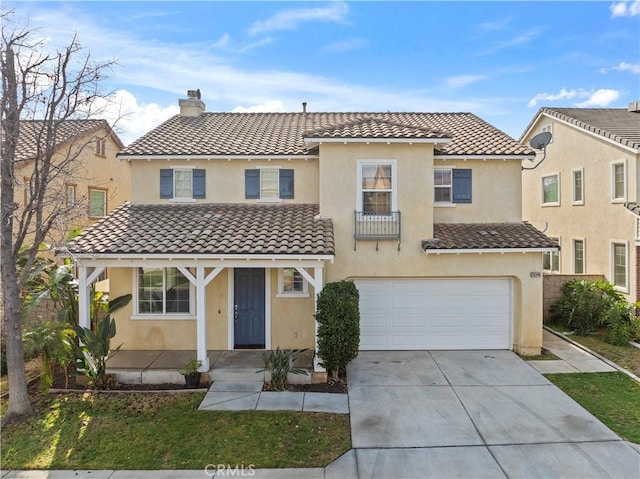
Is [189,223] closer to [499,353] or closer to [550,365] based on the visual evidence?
[499,353]

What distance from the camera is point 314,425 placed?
8.00 metres

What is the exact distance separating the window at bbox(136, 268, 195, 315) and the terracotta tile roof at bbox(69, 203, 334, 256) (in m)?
1.48

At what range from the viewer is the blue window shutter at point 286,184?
13617 millimetres

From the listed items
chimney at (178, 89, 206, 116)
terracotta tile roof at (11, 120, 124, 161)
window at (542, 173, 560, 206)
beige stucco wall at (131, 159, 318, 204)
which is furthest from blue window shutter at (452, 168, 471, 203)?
chimney at (178, 89, 206, 116)

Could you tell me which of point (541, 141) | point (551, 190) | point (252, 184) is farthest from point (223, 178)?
point (551, 190)

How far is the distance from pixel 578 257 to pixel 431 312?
393 inches

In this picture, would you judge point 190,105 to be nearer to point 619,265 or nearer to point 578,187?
point 578,187

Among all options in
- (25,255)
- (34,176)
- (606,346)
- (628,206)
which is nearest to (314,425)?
(34,176)

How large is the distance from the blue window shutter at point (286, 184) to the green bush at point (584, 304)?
1071 centimetres

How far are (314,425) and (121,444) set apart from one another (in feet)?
11.8

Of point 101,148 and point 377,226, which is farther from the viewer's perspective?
point 101,148

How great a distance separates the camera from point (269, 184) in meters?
13.7

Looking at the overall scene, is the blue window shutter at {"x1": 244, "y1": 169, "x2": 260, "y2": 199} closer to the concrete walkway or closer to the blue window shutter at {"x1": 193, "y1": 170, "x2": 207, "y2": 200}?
the blue window shutter at {"x1": 193, "y1": 170, "x2": 207, "y2": 200}

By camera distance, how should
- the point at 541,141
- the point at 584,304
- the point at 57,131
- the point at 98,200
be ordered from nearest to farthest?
the point at 57,131, the point at 584,304, the point at 541,141, the point at 98,200
